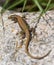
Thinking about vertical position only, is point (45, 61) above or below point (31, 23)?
below

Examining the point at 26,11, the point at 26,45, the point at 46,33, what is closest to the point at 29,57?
the point at 26,45

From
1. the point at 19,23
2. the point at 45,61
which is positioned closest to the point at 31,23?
the point at 19,23

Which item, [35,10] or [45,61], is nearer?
[45,61]

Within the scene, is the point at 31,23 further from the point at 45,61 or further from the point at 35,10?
the point at 45,61

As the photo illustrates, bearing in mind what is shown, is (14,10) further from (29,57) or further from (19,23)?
(29,57)

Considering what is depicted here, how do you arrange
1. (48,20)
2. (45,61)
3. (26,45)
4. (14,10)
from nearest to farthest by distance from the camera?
(45,61), (26,45), (48,20), (14,10)

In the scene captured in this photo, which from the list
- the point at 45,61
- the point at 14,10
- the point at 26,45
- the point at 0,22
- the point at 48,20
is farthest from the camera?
the point at 14,10

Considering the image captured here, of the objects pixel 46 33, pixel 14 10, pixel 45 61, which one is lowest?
pixel 45 61
